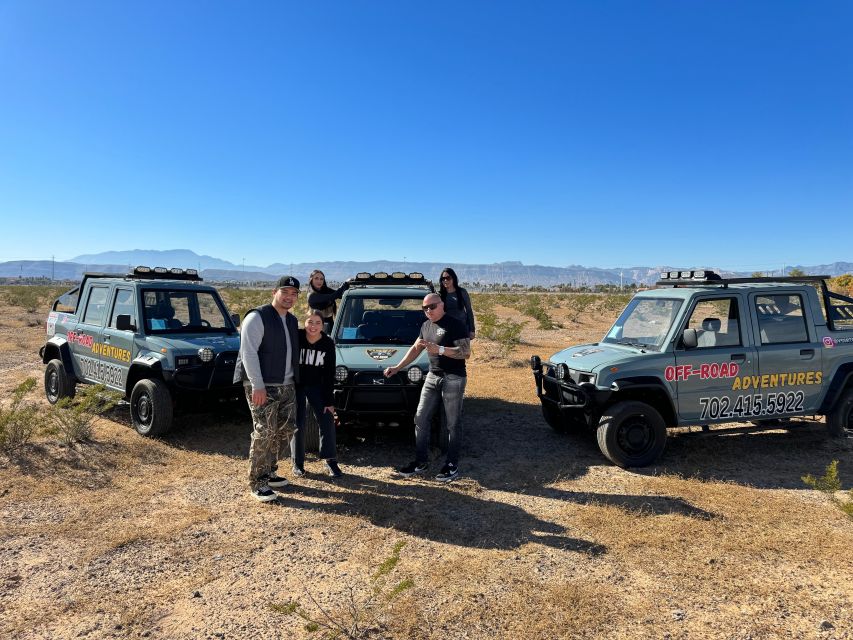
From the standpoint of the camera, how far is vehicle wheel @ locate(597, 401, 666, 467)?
5.65 m

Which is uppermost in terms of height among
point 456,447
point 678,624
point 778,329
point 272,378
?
point 778,329

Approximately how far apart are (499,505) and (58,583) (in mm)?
3355

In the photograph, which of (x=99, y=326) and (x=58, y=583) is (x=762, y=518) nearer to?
(x=58, y=583)

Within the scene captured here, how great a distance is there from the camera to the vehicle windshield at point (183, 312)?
7324 millimetres

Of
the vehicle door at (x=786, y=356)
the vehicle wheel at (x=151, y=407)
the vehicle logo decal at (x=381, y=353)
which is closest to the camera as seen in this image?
the vehicle door at (x=786, y=356)

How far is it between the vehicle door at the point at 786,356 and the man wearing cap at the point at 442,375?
10.7ft

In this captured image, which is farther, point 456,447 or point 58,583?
point 456,447

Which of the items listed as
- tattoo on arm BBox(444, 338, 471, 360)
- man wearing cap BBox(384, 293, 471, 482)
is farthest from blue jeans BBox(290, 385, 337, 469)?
tattoo on arm BBox(444, 338, 471, 360)

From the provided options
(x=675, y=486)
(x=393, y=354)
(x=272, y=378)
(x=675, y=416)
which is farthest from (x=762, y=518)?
(x=272, y=378)

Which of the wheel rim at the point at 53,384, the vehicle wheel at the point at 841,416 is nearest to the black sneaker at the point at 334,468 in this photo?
the wheel rim at the point at 53,384

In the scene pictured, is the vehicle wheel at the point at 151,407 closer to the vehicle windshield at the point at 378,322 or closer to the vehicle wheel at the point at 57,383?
the vehicle wheel at the point at 57,383

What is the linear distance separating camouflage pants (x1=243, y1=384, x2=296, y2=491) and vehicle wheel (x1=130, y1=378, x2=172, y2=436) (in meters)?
2.14

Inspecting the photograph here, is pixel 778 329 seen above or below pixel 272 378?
above

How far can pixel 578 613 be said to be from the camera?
10.8ft
